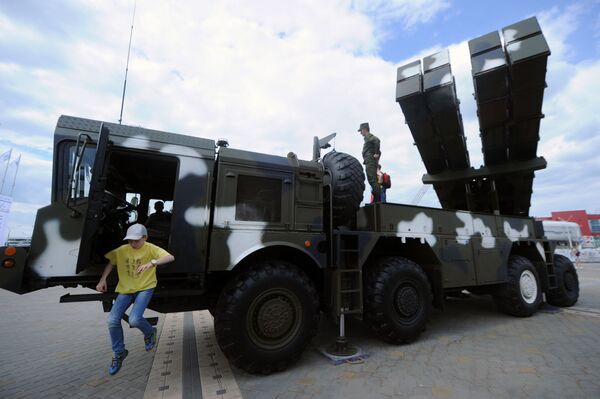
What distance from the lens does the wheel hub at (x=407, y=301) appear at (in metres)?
4.36

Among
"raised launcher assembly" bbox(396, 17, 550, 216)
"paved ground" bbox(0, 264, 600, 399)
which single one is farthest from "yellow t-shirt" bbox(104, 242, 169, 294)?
"raised launcher assembly" bbox(396, 17, 550, 216)

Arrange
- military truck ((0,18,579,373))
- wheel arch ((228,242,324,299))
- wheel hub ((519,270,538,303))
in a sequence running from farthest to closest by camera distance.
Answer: wheel hub ((519,270,538,303)), wheel arch ((228,242,324,299)), military truck ((0,18,579,373))

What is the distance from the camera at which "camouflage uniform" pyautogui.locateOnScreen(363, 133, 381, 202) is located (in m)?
5.41

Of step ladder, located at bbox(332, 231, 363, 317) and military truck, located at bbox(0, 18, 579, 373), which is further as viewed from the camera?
step ladder, located at bbox(332, 231, 363, 317)

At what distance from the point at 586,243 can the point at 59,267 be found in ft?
174

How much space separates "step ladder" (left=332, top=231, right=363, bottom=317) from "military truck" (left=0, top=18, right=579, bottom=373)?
2 centimetres

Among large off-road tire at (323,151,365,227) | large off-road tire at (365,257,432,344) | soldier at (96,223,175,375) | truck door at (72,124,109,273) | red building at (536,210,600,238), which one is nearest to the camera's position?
truck door at (72,124,109,273)

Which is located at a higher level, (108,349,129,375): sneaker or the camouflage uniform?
the camouflage uniform

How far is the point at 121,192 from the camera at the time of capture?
423 cm

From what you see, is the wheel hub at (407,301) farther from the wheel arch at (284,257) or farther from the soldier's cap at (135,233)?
the soldier's cap at (135,233)

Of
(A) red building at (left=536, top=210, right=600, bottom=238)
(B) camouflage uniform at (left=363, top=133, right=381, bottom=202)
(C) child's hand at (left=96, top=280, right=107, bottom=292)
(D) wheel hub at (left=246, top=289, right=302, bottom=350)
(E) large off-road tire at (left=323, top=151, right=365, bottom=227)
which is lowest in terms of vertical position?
(D) wheel hub at (left=246, top=289, right=302, bottom=350)

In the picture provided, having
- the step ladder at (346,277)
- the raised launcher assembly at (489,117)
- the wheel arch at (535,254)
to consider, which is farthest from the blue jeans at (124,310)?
the wheel arch at (535,254)

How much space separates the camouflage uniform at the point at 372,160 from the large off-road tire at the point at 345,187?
0.95 metres

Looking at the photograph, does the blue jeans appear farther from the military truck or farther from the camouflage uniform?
the camouflage uniform
